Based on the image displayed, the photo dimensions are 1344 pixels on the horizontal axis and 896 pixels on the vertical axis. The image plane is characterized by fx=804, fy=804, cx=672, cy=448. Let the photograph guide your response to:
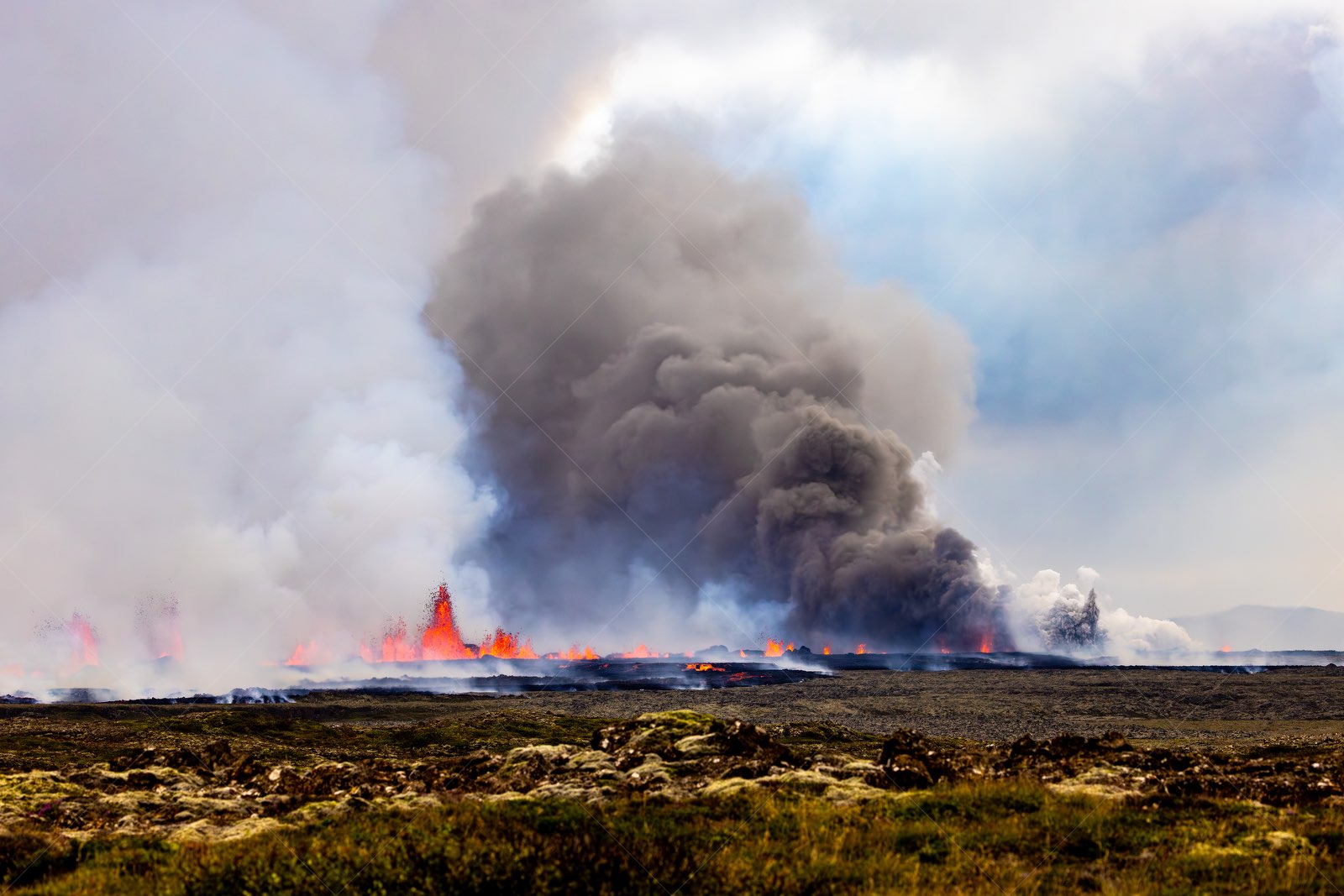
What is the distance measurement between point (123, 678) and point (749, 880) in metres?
180

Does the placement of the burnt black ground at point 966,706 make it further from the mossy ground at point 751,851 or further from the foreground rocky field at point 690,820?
the mossy ground at point 751,851

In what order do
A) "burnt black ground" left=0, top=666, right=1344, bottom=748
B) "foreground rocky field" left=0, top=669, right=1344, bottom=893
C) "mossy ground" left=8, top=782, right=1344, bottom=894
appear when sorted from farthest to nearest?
"burnt black ground" left=0, top=666, right=1344, bottom=748 < "foreground rocky field" left=0, top=669, right=1344, bottom=893 < "mossy ground" left=8, top=782, right=1344, bottom=894

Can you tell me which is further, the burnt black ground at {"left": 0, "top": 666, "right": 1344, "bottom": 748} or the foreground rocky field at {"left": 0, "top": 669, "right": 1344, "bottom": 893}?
the burnt black ground at {"left": 0, "top": 666, "right": 1344, "bottom": 748}

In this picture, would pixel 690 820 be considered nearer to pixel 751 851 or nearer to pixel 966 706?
pixel 751 851

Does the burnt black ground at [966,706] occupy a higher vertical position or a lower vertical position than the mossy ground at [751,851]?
lower

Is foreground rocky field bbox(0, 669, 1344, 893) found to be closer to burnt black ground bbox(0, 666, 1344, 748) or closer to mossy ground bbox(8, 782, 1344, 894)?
mossy ground bbox(8, 782, 1344, 894)

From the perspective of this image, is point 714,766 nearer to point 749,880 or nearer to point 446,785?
point 446,785

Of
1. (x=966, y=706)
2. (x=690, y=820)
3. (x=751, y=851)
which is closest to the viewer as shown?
(x=751, y=851)

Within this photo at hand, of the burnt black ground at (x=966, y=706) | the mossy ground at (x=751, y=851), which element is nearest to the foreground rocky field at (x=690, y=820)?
the mossy ground at (x=751, y=851)

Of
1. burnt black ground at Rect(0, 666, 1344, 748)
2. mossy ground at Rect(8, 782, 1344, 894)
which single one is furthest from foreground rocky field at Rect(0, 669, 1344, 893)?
burnt black ground at Rect(0, 666, 1344, 748)

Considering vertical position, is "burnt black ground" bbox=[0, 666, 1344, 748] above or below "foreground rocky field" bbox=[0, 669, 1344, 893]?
below

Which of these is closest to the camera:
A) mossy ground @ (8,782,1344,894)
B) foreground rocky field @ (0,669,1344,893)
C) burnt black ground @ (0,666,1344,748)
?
mossy ground @ (8,782,1344,894)

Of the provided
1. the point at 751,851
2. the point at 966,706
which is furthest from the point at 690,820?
the point at 966,706

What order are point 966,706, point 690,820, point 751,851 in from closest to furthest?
point 751,851 → point 690,820 → point 966,706
